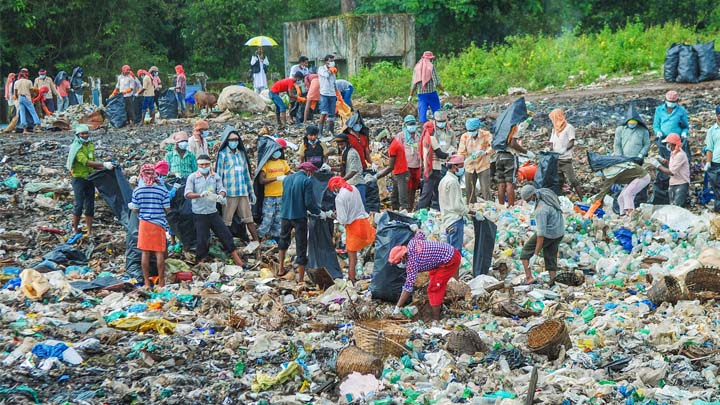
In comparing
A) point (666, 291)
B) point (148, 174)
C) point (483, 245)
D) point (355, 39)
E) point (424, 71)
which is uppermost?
point (355, 39)

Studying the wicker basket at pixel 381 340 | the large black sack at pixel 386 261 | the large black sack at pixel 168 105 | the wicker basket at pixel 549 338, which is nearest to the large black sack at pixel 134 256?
the large black sack at pixel 386 261

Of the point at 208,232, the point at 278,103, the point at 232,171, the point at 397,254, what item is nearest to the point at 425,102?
the point at 278,103

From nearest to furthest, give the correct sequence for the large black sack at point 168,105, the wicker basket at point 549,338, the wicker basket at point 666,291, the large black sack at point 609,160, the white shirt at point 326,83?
the wicker basket at point 549,338, the wicker basket at point 666,291, the large black sack at point 609,160, the white shirt at point 326,83, the large black sack at point 168,105

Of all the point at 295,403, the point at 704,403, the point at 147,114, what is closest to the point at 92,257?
the point at 295,403

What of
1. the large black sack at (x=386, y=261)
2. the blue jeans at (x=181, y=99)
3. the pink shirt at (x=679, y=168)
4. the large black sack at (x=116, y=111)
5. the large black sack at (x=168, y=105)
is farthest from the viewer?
the blue jeans at (x=181, y=99)

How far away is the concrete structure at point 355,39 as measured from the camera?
26812 millimetres

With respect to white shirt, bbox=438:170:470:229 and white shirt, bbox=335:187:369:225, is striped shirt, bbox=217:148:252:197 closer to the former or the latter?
white shirt, bbox=335:187:369:225

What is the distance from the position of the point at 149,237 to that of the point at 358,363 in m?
3.80

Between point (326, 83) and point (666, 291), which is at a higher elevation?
point (326, 83)

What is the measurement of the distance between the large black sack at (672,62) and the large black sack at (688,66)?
0.14 metres

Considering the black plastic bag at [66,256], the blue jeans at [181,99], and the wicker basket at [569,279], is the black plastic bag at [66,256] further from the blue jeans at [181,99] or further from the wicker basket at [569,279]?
the blue jeans at [181,99]

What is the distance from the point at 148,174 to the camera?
10633mm

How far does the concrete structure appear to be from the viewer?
26.8 m

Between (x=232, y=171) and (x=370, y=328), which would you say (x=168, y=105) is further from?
(x=370, y=328)
